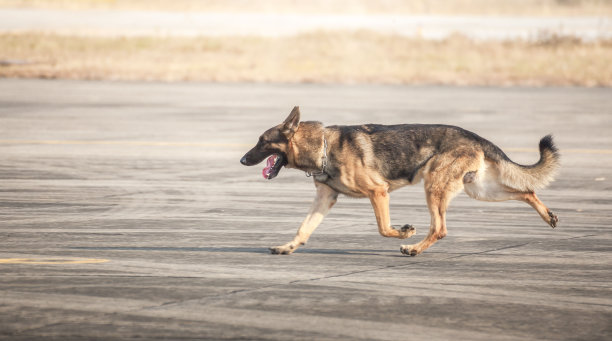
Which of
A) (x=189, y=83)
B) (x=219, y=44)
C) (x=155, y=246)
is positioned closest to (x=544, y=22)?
(x=219, y=44)

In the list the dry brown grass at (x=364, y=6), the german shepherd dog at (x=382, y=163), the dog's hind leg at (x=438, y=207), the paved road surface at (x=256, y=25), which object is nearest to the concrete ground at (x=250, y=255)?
the dog's hind leg at (x=438, y=207)

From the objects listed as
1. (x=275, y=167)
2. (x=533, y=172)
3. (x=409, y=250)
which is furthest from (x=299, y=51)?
(x=409, y=250)

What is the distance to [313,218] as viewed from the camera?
8711 millimetres

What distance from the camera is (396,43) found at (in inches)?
1804

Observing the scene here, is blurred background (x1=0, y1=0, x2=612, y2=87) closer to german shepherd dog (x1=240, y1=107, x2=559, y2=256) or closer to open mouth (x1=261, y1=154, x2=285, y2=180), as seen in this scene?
german shepherd dog (x1=240, y1=107, x2=559, y2=256)

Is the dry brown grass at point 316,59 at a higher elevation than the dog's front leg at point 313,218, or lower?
higher

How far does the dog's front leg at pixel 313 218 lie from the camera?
8711mm

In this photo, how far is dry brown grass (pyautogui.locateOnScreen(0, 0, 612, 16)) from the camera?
81.9 metres

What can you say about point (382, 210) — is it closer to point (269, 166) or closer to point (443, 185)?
point (443, 185)

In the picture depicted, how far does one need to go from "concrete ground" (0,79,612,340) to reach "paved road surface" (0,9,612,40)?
35.5m

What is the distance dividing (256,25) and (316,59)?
22.4 m

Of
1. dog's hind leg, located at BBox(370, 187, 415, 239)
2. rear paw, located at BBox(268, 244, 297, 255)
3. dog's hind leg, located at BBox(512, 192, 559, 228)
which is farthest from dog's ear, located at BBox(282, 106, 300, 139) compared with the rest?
dog's hind leg, located at BBox(512, 192, 559, 228)

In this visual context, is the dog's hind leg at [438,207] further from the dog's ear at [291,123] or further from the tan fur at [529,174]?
the dog's ear at [291,123]

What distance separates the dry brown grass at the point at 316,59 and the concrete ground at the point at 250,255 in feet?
52.0
